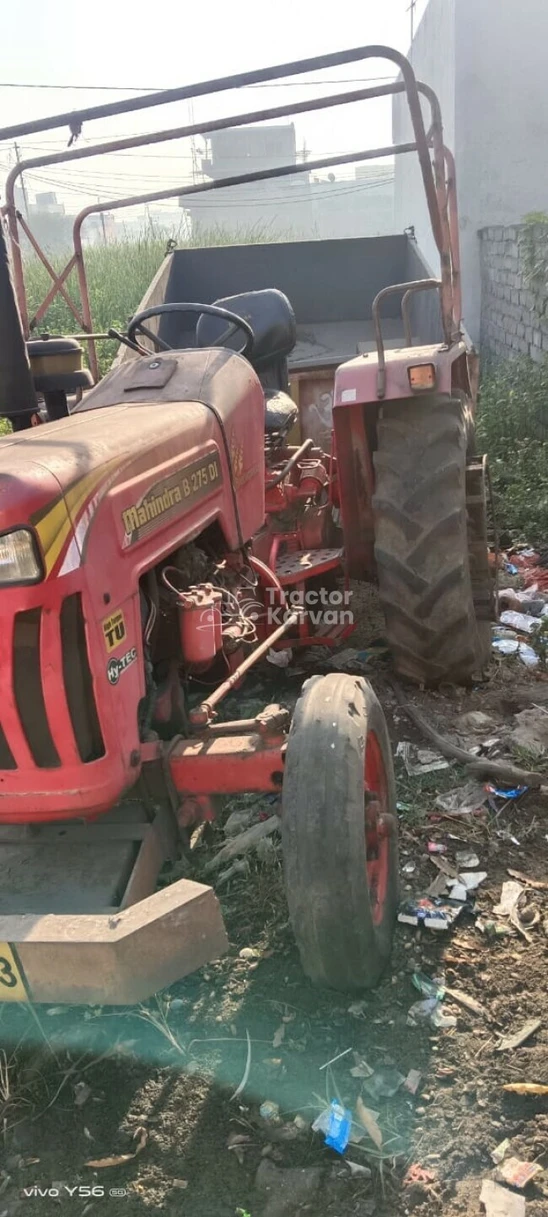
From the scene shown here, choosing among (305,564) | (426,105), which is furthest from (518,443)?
(426,105)

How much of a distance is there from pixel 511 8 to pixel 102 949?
12.0 metres

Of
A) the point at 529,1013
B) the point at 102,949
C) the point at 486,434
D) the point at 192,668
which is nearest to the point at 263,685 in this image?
the point at 192,668

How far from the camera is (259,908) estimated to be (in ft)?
8.41

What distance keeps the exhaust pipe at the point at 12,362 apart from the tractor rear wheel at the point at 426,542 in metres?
1.23

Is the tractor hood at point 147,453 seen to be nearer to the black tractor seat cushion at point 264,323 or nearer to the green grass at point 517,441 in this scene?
the black tractor seat cushion at point 264,323

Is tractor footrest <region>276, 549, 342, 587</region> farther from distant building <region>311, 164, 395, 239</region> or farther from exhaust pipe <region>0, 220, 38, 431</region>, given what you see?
distant building <region>311, 164, 395, 239</region>

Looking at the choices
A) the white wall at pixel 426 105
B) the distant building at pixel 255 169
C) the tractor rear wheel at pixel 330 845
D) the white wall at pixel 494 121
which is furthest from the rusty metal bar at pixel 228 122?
the distant building at pixel 255 169

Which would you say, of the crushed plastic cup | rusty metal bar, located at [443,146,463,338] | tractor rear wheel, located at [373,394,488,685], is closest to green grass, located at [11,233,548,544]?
rusty metal bar, located at [443,146,463,338]

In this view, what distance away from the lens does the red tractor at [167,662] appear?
186 cm

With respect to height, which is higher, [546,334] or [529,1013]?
[546,334]

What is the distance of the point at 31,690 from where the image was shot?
1.98 m

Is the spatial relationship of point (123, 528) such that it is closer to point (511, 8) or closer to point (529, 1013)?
point (529, 1013)

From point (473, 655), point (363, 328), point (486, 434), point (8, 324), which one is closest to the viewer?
point (8, 324)

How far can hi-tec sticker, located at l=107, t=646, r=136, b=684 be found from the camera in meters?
2.07
